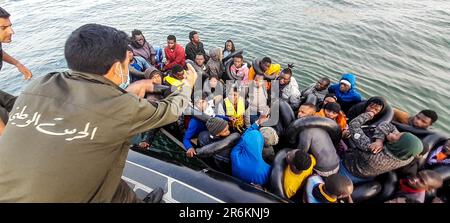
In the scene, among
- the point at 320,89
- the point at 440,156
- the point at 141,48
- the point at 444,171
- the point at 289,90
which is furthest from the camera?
the point at 141,48

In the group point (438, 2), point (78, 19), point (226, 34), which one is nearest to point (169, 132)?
point (226, 34)

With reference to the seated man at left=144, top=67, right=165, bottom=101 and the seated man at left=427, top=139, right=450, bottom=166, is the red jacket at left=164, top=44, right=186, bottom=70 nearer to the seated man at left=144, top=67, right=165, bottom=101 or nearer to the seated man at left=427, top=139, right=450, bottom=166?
the seated man at left=144, top=67, right=165, bottom=101

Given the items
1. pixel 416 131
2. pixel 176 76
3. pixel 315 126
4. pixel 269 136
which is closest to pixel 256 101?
pixel 269 136

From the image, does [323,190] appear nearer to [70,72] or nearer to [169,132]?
[70,72]

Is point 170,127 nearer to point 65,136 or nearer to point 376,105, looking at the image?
point 376,105

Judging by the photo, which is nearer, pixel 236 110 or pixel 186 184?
pixel 186 184

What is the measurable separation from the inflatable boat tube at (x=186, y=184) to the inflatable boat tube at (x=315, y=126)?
91 centimetres

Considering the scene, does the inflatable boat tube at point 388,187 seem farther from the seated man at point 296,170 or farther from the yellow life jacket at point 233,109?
the yellow life jacket at point 233,109

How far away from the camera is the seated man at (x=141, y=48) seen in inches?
247

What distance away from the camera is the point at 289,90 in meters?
4.99

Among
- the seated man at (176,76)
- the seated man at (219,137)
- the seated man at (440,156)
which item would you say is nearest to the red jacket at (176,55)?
the seated man at (176,76)

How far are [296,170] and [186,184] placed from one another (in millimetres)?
1134

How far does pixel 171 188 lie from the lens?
2703mm

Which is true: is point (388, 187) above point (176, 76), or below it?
below
